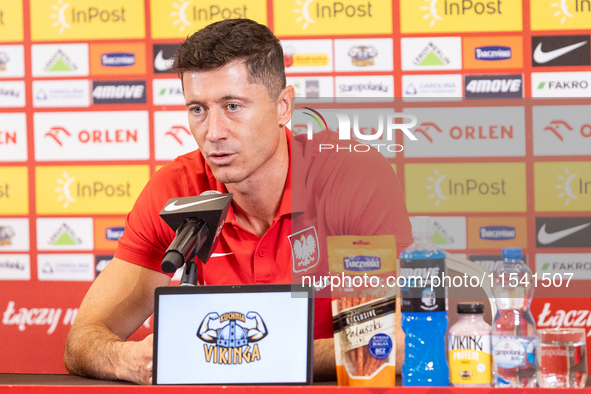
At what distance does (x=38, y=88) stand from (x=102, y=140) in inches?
14.9

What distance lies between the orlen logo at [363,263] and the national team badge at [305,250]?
271 millimetres

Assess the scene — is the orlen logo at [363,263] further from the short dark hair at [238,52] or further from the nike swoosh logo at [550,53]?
the nike swoosh logo at [550,53]

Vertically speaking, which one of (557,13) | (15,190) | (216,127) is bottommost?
(15,190)

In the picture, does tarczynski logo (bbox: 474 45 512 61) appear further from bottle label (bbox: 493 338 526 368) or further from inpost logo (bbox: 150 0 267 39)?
bottle label (bbox: 493 338 526 368)

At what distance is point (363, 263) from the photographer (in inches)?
27.1

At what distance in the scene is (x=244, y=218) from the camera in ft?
4.42

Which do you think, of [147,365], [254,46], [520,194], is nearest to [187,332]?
[147,365]

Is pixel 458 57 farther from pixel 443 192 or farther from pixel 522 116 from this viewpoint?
pixel 443 192

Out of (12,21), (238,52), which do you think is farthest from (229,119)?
(12,21)

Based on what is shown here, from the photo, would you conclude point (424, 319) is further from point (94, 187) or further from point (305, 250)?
point (94, 187)

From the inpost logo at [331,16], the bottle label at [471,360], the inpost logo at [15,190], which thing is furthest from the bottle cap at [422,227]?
the inpost logo at [15,190]

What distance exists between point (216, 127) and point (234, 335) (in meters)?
0.54

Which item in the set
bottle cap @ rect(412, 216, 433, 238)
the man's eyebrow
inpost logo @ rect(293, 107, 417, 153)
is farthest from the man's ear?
bottle cap @ rect(412, 216, 433, 238)

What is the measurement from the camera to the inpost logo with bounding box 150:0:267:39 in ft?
8.02
